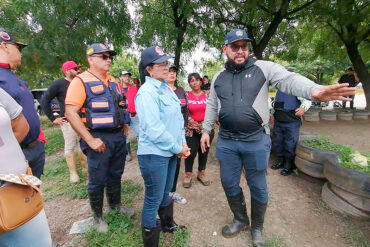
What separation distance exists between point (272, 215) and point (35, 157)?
2678 millimetres

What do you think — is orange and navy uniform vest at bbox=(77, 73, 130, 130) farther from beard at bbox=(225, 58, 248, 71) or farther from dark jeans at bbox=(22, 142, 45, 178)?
beard at bbox=(225, 58, 248, 71)

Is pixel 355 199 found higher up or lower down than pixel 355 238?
higher up

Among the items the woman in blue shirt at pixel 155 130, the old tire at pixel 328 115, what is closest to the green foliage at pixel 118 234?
the woman in blue shirt at pixel 155 130

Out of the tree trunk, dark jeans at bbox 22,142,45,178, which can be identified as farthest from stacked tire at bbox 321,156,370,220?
the tree trunk

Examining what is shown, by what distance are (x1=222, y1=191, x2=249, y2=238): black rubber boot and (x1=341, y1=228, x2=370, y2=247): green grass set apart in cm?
100

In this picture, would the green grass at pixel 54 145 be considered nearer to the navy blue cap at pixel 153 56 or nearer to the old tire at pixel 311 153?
the navy blue cap at pixel 153 56

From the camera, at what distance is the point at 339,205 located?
2566mm

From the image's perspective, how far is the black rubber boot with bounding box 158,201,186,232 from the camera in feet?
7.68

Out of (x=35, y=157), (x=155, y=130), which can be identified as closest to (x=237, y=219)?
(x=155, y=130)

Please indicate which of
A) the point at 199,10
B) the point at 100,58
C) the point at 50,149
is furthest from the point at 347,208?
the point at 50,149

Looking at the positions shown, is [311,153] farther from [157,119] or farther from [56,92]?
[56,92]

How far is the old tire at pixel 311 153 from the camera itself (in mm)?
2963

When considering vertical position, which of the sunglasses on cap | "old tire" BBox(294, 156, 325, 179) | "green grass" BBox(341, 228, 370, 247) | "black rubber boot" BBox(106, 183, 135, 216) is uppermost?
the sunglasses on cap

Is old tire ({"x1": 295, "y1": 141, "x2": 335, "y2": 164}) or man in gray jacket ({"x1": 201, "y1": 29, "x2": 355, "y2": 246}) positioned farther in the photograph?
old tire ({"x1": 295, "y1": 141, "x2": 335, "y2": 164})
